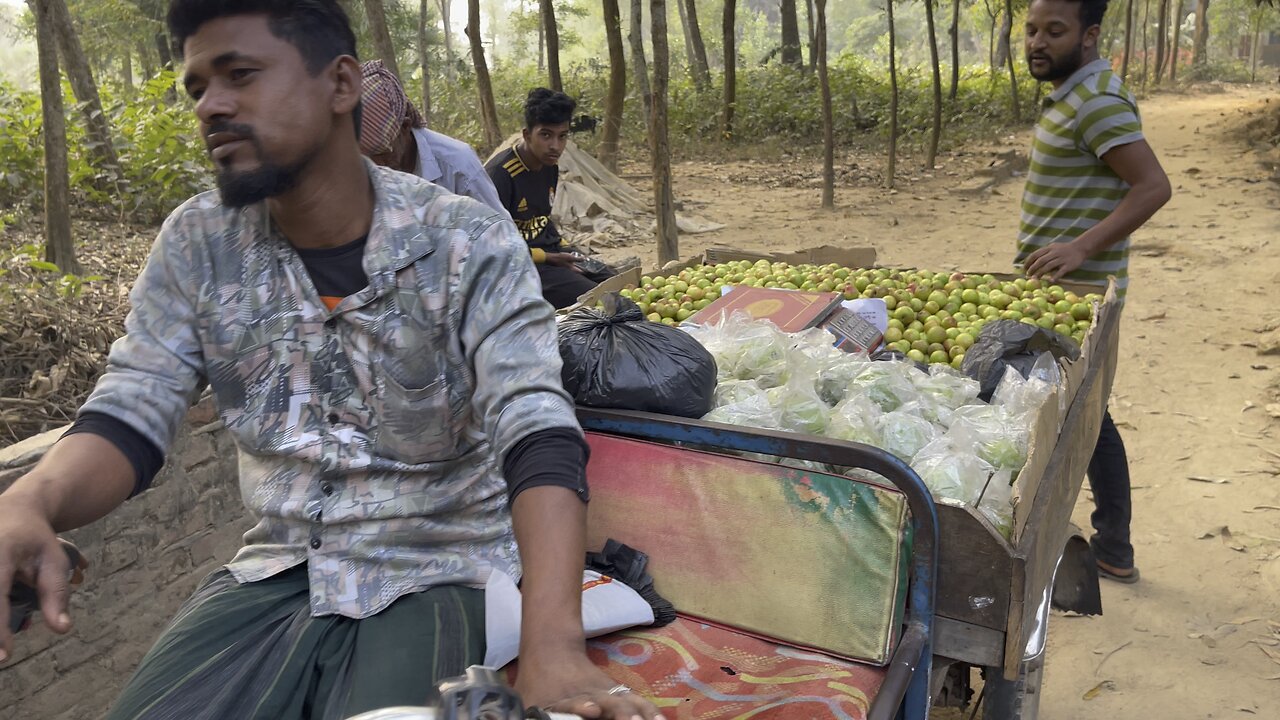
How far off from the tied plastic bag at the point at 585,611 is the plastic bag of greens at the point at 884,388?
92 cm

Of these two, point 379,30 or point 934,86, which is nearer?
point 379,30

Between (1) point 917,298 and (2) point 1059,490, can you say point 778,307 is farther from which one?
(2) point 1059,490

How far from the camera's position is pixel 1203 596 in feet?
12.0

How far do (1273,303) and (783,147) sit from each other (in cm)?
1120

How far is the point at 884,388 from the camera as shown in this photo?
2475 millimetres

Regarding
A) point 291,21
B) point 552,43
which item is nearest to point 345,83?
point 291,21

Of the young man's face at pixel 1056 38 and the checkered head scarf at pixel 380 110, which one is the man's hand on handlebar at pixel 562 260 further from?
the young man's face at pixel 1056 38

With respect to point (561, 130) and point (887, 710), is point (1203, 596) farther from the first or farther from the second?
point (561, 130)

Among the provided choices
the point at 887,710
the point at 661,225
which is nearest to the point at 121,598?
the point at 887,710

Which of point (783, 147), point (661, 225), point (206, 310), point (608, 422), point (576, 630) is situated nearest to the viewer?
point (576, 630)

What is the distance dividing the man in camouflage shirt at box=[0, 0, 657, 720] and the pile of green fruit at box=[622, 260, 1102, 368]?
176cm

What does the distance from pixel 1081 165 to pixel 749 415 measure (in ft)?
6.67

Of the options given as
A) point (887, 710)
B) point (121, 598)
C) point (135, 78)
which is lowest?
point (121, 598)

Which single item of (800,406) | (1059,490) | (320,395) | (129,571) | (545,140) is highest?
(545,140)
